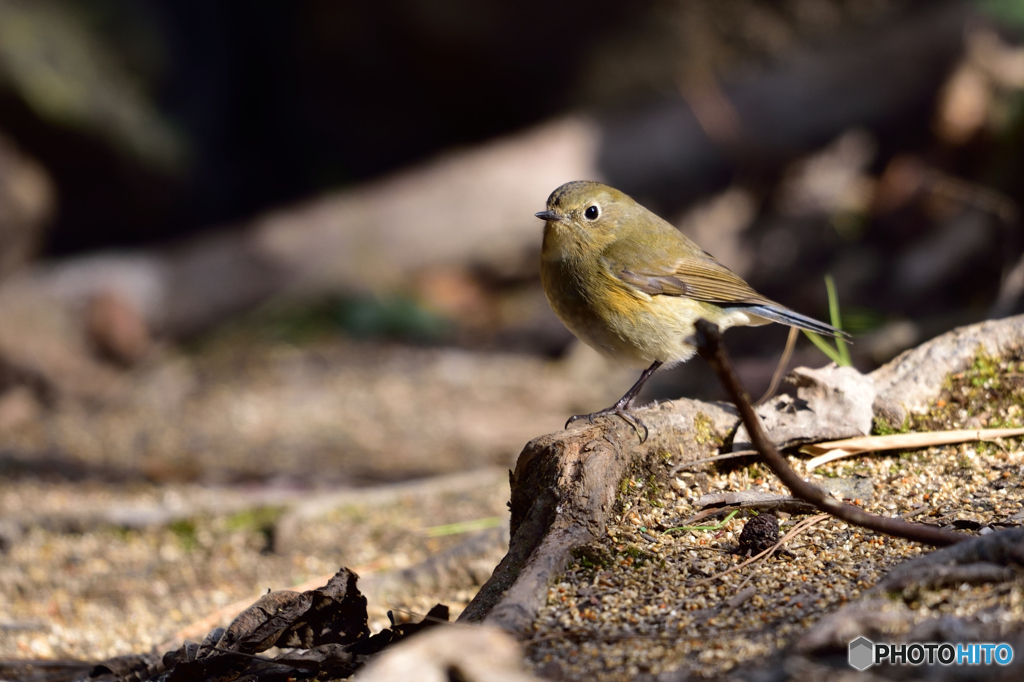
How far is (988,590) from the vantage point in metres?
1.77

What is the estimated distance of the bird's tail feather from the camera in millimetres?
3266

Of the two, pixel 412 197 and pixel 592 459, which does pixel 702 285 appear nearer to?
pixel 592 459

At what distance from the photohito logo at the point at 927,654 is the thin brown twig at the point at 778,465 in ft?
1.00

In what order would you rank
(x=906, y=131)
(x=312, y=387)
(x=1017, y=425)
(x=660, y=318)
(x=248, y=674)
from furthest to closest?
1. (x=906, y=131)
2. (x=312, y=387)
3. (x=660, y=318)
4. (x=1017, y=425)
5. (x=248, y=674)

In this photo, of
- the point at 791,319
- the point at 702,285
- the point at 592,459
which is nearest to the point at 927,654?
the point at 592,459

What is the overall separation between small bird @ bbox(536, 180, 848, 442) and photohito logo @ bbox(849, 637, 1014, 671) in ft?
5.43

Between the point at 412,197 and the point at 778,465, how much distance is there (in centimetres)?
679

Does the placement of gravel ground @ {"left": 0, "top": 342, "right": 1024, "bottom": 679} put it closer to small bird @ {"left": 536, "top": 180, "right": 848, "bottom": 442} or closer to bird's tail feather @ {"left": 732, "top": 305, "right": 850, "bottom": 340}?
bird's tail feather @ {"left": 732, "top": 305, "right": 850, "bottom": 340}

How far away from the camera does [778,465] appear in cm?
179

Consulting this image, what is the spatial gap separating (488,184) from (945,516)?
6365 millimetres

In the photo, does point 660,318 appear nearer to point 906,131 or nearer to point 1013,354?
point 1013,354

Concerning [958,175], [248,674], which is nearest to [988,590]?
[248,674]

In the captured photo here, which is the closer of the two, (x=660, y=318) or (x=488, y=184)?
(x=660, y=318)

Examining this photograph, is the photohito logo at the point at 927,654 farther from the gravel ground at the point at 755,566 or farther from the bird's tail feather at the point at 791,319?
the bird's tail feather at the point at 791,319
